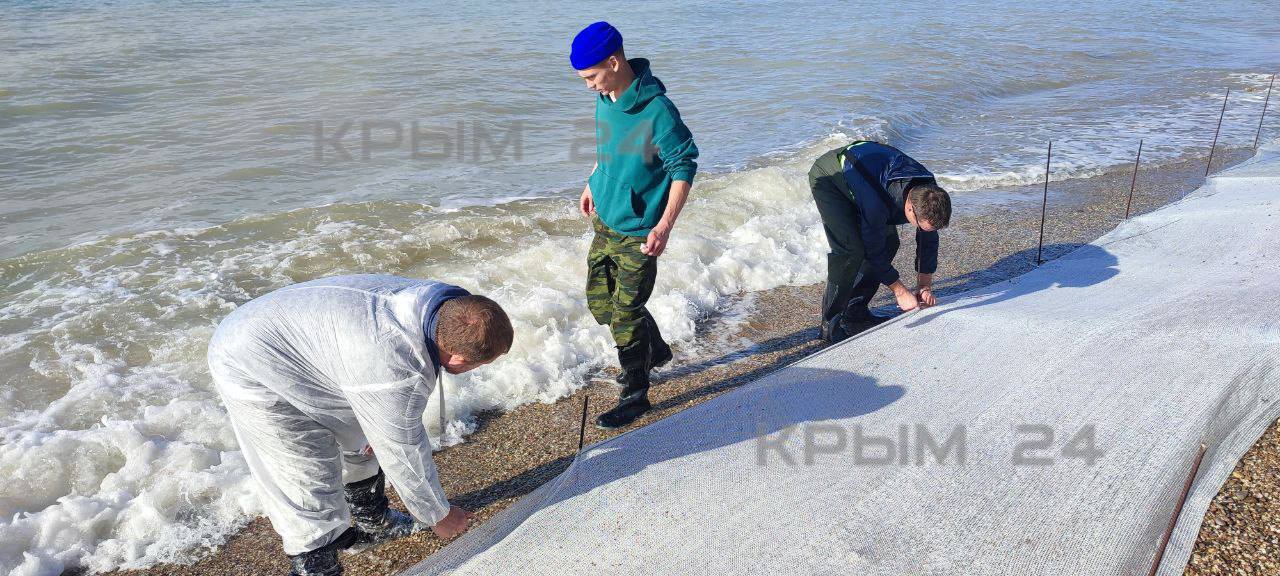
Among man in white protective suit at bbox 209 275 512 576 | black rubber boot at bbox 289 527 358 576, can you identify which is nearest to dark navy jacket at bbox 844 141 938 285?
man in white protective suit at bbox 209 275 512 576

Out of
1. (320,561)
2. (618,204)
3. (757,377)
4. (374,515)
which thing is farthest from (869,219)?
(320,561)

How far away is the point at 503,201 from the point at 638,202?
4.64m

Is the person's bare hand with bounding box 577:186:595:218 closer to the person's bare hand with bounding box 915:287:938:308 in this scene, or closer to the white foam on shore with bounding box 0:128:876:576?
the white foam on shore with bounding box 0:128:876:576

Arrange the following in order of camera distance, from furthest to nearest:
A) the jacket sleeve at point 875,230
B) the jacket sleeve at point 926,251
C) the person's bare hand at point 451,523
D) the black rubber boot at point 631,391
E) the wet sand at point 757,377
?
the jacket sleeve at point 926,251 < the jacket sleeve at point 875,230 < the black rubber boot at point 631,391 < the wet sand at point 757,377 < the person's bare hand at point 451,523

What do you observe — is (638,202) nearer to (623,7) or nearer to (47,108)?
(47,108)

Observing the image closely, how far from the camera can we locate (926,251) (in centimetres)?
415

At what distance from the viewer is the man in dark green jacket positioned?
10.7 feet

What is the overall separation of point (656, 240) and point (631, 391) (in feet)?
2.62

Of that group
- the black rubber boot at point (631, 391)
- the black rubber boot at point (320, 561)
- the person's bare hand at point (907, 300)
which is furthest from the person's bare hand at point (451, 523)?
the person's bare hand at point (907, 300)

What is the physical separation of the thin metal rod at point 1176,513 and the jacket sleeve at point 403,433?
2.12m

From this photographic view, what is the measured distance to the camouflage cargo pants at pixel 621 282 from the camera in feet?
11.5

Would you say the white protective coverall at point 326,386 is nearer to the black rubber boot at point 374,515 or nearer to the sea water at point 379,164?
the black rubber boot at point 374,515

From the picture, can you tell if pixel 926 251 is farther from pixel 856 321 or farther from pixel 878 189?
pixel 856 321

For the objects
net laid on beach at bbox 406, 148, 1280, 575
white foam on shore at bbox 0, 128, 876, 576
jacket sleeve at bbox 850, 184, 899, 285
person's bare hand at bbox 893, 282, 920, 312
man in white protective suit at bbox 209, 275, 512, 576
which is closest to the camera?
man in white protective suit at bbox 209, 275, 512, 576
